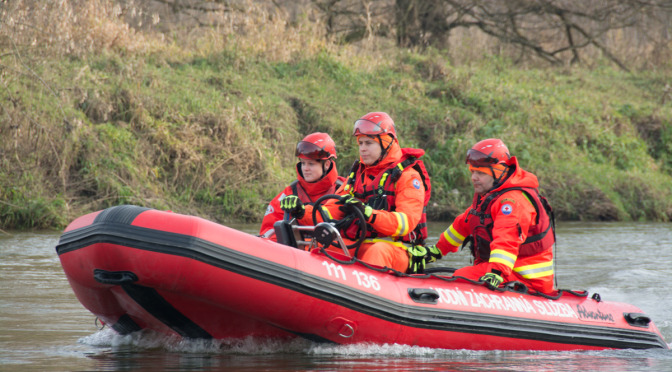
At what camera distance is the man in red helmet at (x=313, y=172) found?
5.71m

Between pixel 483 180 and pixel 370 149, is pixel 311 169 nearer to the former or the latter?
pixel 370 149

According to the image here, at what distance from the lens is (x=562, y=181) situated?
1423 cm

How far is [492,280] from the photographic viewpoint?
514 centimetres

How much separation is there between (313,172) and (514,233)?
4.69 ft

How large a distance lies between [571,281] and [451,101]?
8.11 meters

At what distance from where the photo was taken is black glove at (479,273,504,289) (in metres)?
5.14

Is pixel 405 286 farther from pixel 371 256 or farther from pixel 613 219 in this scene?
pixel 613 219

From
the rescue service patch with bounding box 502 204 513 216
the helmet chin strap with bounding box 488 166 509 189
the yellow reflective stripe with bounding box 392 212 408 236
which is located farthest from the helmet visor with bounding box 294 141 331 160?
the rescue service patch with bounding box 502 204 513 216

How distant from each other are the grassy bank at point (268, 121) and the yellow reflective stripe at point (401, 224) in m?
5.65

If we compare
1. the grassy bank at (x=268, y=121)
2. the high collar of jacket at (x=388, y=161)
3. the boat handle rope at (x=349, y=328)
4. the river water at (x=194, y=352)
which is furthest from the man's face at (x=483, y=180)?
the grassy bank at (x=268, y=121)

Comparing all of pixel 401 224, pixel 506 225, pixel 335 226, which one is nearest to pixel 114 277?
pixel 335 226

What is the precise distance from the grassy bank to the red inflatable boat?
5497 millimetres

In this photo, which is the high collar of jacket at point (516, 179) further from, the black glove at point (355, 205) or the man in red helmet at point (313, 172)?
the man in red helmet at point (313, 172)

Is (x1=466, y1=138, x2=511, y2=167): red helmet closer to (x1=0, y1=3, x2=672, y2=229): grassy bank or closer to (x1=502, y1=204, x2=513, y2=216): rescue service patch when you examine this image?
(x1=502, y1=204, x2=513, y2=216): rescue service patch
